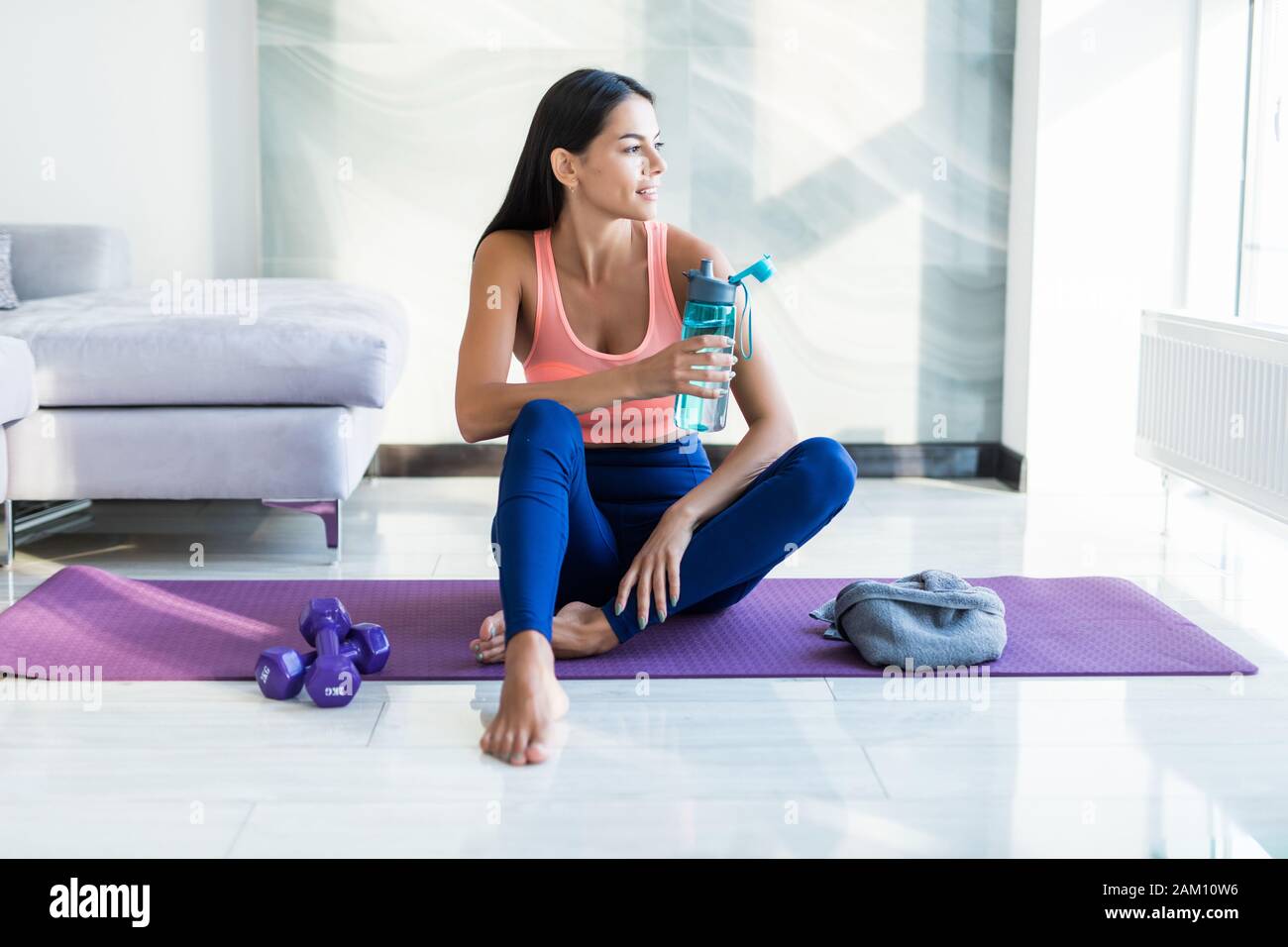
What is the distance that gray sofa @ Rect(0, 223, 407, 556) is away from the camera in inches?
112

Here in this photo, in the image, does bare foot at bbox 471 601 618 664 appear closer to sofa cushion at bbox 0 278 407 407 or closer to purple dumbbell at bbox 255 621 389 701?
purple dumbbell at bbox 255 621 389 701

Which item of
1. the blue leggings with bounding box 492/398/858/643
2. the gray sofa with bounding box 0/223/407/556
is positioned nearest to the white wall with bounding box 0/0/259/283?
the gray sofa with bounding box 0/223/407/556

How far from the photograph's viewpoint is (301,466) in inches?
114

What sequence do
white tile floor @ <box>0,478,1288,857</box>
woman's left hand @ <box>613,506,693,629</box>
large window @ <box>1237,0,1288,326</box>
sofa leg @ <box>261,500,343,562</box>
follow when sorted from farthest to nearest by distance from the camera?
large window @ <box>1237,0,1288,326</box> → sofa leg @ <box>261,500,343,562</box> → woman's left hand @ <box>613,506,693,629</box> → white tile floor @ <box>0,478,1288,857</box>

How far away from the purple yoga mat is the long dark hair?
70 centimetres

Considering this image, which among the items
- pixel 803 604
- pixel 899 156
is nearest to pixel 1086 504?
pixel 899 156

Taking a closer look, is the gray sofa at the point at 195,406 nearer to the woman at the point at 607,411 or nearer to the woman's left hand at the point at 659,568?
the woman at the point at 607,411

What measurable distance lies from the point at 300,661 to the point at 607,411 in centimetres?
64

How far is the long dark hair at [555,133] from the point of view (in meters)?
2.21

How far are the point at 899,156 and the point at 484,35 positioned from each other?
3.84 ft

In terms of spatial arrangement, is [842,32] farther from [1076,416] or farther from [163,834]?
[163,834]

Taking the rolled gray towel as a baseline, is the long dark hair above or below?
above
